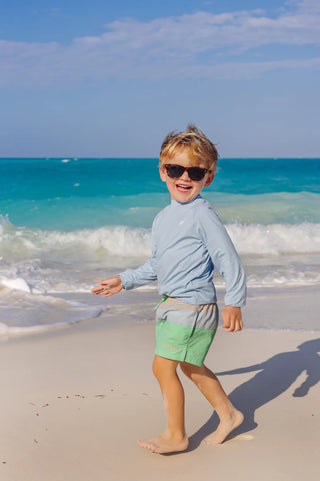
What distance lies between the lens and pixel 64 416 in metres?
2.95

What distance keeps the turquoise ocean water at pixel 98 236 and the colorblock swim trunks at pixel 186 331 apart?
2.45m

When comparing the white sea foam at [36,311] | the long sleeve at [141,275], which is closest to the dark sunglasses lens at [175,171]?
the long sleeve at [141,275]

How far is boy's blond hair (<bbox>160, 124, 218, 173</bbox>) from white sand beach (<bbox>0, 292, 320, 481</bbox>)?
4.14 ft

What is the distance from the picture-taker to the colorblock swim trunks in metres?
2.44

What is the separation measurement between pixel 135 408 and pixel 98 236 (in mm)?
9455

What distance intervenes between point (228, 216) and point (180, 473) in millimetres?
14221

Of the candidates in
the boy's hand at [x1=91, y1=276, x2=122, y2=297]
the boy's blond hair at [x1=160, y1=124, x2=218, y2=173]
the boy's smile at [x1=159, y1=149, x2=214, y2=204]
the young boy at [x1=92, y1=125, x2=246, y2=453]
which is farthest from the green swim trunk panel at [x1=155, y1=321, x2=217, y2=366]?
the boy's blond hair at [x1=160, y1=124, x2=218, y2=173]

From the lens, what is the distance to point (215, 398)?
260 centimetres

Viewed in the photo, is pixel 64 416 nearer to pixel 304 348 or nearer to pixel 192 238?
pixel 192 238

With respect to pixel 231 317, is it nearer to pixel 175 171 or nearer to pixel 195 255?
pixel 195 255

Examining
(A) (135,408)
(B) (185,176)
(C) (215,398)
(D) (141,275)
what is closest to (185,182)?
(B) (185,176)

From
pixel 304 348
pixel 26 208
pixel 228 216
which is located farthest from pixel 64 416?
pixel 26 208

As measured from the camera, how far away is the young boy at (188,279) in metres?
2.42

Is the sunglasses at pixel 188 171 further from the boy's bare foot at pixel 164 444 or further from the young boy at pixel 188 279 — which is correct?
the boy's bare foot at pixel 164 444
